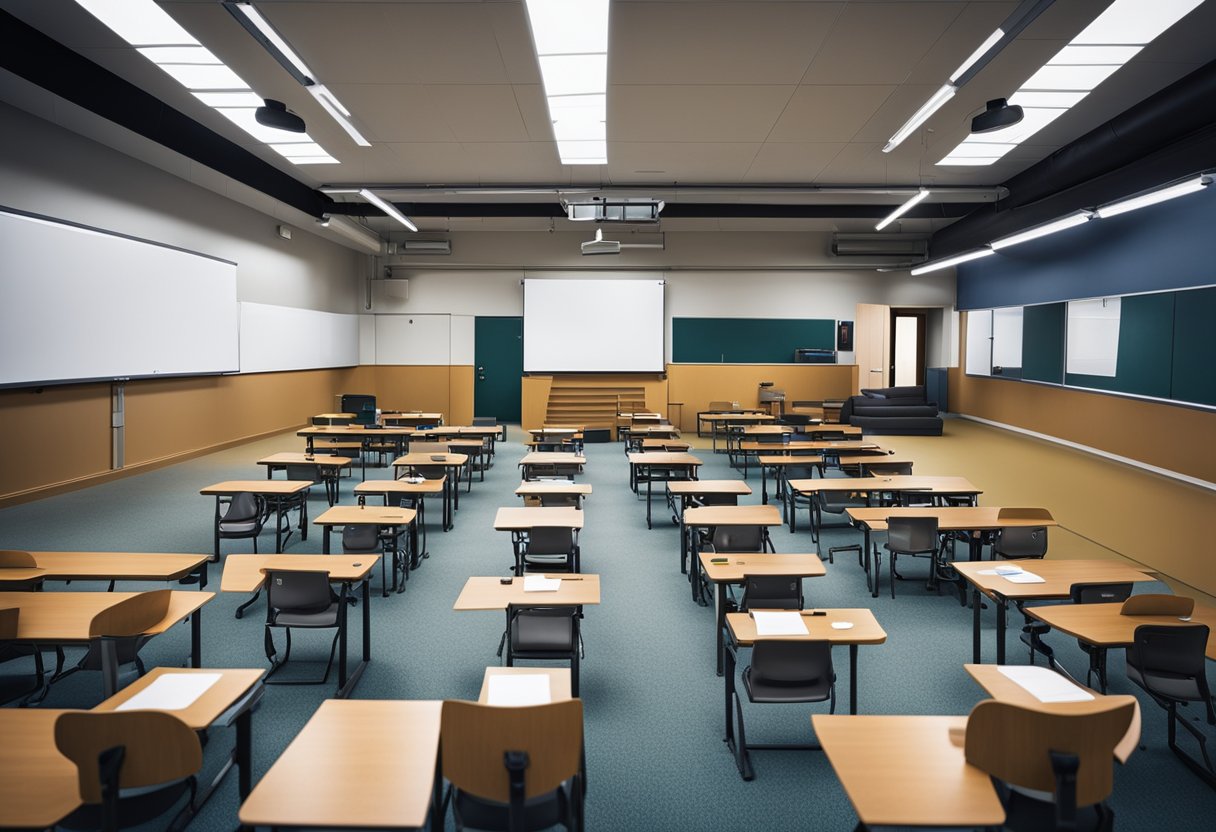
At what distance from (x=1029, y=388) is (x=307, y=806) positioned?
611 inches

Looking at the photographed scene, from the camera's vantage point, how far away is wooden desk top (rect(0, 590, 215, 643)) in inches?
134

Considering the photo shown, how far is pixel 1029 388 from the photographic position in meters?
14.1

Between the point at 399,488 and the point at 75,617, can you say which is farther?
the point at 399,488

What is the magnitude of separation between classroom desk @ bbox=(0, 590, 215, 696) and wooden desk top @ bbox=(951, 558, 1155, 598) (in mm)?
4792

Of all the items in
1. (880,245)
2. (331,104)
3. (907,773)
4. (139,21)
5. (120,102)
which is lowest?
(907,773)

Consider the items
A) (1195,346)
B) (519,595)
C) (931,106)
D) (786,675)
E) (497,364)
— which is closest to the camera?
(786,675)

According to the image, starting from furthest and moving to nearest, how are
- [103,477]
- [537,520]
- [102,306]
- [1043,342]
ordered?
1. [1043,342]
2. [103,477]
3. [102,306]
4. [537,520]

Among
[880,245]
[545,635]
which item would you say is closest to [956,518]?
[545,635]

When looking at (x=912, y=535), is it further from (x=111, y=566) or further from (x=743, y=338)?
(x=743, y=338)

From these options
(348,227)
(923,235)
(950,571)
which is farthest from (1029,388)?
(348,227)

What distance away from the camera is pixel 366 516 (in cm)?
567

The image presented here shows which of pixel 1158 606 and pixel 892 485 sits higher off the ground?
pixel 892 485

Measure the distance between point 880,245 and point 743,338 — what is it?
4.12m

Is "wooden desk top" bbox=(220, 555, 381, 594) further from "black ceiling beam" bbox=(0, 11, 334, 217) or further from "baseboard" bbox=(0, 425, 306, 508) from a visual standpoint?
"black ceiling beam" bbox=(0, 11, 334, 217)
